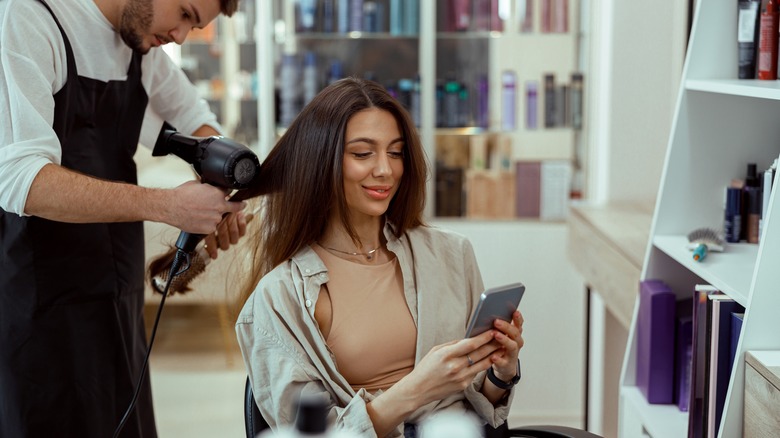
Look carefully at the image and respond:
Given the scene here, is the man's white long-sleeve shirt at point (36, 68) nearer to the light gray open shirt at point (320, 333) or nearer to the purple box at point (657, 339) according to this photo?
the light gray open shirt at point (320, 333)

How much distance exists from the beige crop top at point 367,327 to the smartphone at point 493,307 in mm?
266

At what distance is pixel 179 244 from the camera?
6.03 ft

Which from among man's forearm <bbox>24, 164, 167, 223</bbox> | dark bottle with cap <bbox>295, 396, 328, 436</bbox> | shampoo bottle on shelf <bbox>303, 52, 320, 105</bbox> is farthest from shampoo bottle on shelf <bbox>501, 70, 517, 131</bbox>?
dark bottle with cap <bbox>295, 396, 328, 436</bbox>

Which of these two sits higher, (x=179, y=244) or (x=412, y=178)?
(x=412, y=178)

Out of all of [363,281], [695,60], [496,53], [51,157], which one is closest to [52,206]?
[51,157]

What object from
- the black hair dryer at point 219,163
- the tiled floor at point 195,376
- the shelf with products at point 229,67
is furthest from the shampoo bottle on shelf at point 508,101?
the black hair dryer at point 219,163

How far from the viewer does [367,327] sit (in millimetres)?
1766

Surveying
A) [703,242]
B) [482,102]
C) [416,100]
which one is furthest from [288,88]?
[703,242]

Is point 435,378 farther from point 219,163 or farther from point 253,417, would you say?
point 219,163

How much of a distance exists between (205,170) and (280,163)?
0.14m

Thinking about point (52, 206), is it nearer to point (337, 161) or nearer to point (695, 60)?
point (337, 161)

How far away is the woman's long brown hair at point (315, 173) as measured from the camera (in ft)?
5.77

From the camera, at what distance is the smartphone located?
146 centimetres

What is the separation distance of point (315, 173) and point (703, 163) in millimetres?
772
